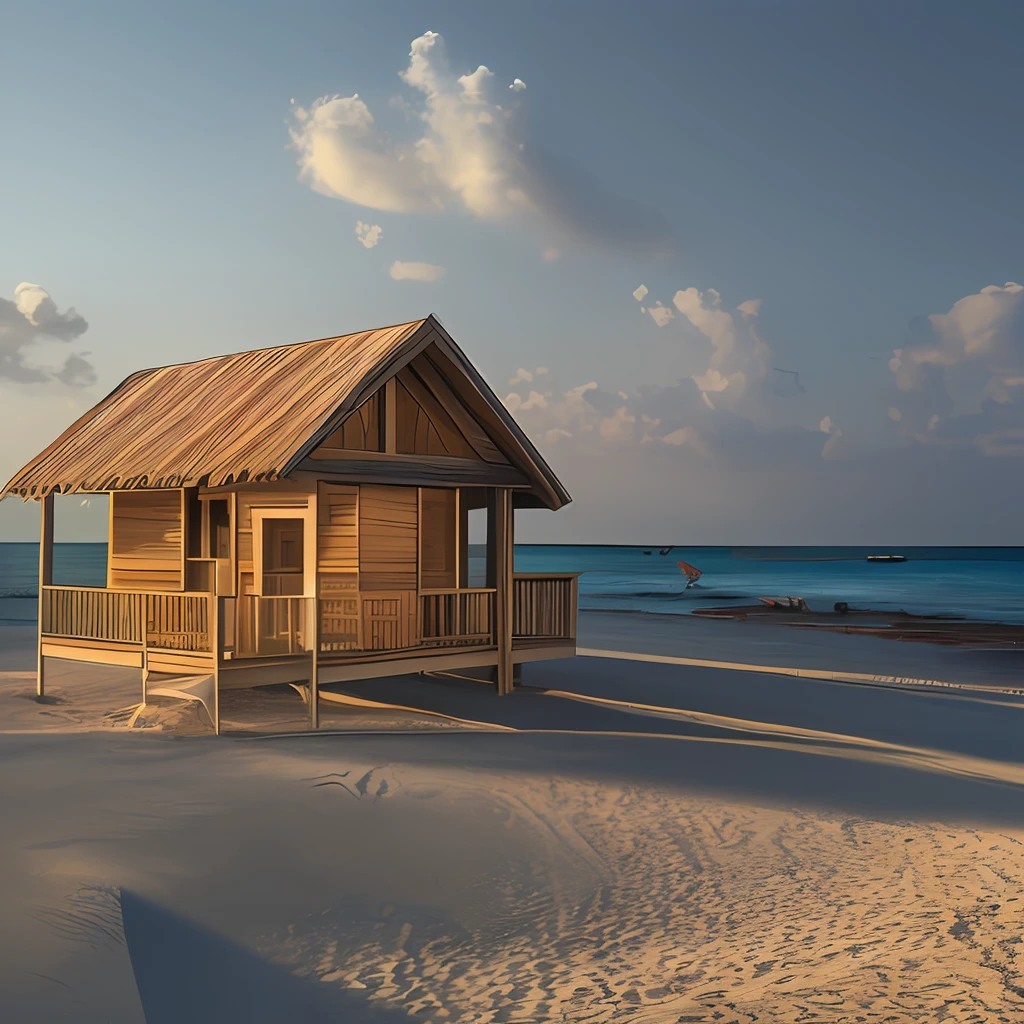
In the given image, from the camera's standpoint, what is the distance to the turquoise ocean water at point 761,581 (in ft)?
257

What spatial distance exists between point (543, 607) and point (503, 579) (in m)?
1.20

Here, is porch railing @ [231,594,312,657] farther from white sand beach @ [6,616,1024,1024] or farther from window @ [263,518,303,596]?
window @ [263,518,303,596]

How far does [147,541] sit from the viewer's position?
20.3 meters

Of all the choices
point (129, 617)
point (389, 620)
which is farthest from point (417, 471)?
point (129, 617)

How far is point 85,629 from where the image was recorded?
61.5 feet

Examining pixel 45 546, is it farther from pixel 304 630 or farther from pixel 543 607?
pixel 543 607

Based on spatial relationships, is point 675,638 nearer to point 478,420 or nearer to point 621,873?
point 478,420

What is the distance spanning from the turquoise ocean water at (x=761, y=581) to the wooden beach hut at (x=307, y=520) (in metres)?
27.3

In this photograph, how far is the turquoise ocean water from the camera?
257ft

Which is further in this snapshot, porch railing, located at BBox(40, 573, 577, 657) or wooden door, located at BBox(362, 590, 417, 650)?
wooden door, located at BBox(362, 590, 417, 650)

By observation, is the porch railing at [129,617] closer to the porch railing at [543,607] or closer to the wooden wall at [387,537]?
the wooden wall at [387,537]

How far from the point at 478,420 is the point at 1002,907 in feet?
41.3

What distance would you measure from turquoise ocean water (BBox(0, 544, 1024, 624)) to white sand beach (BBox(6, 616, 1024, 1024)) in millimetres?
32632

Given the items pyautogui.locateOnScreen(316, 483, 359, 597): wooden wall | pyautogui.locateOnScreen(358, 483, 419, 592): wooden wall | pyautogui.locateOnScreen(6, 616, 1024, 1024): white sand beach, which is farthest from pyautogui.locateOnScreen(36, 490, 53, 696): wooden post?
pyautogui.locateOnScreen(358, 483, 419, 592): wooden wall
